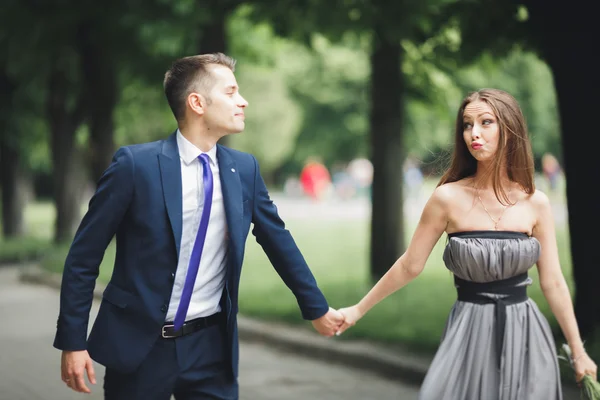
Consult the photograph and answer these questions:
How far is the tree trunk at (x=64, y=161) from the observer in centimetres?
1931

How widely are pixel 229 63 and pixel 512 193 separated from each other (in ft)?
4.22

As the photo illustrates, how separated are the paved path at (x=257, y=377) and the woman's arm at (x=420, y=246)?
112 inches

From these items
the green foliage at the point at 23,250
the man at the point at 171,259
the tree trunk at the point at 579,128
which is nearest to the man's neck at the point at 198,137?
the man at the point at 171,259

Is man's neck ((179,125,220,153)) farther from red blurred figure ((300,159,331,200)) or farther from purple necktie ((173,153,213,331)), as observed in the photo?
red blurred figure ((300,159,331,200))

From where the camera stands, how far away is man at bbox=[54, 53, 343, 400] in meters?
3.37

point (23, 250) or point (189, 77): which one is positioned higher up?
point (189, 77)

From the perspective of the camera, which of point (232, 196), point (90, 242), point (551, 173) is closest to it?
point (90, 242)

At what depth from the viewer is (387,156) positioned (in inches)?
450

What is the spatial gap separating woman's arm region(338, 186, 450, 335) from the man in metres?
0.74

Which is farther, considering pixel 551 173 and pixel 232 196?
pixel 551 173

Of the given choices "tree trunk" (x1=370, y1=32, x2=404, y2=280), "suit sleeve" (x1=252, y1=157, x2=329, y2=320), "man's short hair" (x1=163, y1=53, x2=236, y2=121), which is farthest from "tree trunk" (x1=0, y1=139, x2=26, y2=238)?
"man's short hair" (x1=163, y1=53, x2=236, y2=121)

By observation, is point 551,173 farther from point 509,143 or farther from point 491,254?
point 491,254

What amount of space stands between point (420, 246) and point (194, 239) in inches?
39.5

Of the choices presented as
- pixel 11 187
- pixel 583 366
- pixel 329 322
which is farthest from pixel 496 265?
pixel 11 187
